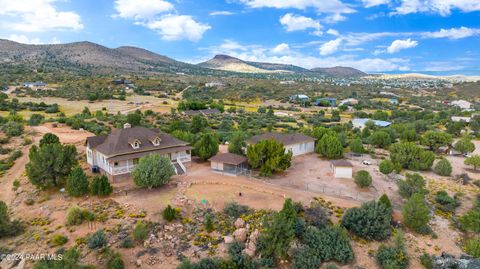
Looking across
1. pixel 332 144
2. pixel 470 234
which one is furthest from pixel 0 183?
pixel 470 234

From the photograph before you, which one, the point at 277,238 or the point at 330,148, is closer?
the point at 277,238

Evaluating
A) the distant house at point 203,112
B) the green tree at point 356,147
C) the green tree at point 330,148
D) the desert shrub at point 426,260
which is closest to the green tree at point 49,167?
the green tree at point 330,148

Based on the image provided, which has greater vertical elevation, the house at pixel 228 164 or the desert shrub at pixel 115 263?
the house at pixel 228 164

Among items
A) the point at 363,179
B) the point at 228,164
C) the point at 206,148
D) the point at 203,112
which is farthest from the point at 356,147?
the point at 203,112

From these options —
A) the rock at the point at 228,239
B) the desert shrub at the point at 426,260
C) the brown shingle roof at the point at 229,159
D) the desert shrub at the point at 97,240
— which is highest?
the brown shingle roof at the point at 229,159

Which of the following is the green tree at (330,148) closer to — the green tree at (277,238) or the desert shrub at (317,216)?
the desert shrub at (317,216)

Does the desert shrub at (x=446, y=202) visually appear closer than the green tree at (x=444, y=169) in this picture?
Yes

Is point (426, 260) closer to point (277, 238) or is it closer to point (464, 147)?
point (277, 238)

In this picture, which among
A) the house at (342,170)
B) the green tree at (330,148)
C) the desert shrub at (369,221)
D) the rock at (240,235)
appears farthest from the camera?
the green tree at (330,148)
